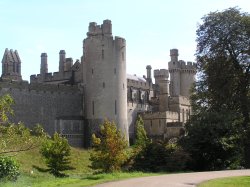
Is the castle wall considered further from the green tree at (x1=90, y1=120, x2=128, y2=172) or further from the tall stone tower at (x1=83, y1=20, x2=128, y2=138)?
the green tree at (x1=90, y1=120, x2=128, y2=172)

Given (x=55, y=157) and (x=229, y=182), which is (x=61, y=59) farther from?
(x=229, y=182)

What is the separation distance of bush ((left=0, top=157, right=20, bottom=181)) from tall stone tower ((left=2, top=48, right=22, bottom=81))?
131ft

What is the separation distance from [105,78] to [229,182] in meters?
31.5

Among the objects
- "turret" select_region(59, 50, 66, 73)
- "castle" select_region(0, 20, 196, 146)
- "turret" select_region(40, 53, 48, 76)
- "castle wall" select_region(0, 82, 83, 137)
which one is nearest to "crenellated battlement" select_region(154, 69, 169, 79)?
"castle" select_region(0, 20, 196, 146)

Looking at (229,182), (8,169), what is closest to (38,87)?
(8,169)

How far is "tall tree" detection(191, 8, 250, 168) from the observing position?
32875 mm

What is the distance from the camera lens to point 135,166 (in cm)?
2734

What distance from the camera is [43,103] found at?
47.9 meters

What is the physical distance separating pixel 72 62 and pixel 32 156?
24.8 metres

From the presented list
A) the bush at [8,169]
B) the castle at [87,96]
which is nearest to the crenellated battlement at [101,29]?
the castle at [87,96]

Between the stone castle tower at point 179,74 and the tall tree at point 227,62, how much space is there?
121 ft

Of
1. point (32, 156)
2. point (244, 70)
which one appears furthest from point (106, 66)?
point (244, 70)

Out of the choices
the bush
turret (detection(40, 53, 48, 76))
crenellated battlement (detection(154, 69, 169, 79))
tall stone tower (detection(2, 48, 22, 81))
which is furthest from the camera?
crenellated battlement (detection(154, 69, 169, 79))

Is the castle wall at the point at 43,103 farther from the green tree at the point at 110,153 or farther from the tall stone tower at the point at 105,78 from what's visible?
the green tree at the point at 110,153
